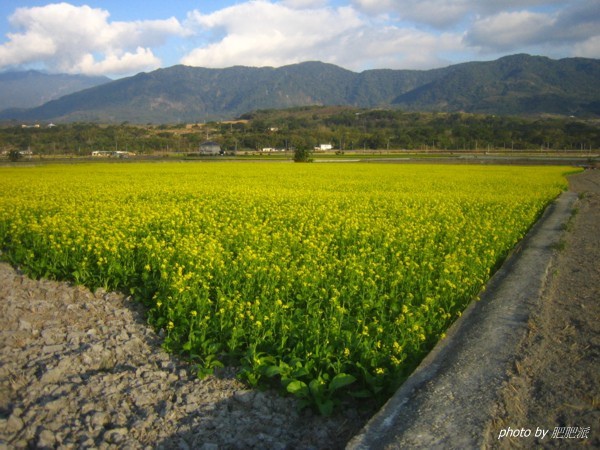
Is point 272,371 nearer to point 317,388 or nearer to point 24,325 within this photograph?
point 317,388

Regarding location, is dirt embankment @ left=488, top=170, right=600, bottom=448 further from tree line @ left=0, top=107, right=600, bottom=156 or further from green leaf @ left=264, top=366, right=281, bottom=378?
tree line @ left=0, top=107, right=600, bottom=156

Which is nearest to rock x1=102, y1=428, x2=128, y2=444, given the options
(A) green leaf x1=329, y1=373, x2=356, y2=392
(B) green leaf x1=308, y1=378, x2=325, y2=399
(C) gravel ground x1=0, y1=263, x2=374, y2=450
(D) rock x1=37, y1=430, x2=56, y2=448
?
(C) gravel ground x1=0, y1=263, x2=374, y2=450

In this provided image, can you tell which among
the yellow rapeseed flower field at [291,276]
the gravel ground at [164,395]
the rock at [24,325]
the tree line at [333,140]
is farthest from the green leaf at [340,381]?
the tree line at [333,140]

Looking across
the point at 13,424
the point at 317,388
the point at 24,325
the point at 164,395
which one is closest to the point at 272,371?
the point at 317,388

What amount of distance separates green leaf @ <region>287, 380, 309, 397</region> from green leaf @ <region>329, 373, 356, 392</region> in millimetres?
216

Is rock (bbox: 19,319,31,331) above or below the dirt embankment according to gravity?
above

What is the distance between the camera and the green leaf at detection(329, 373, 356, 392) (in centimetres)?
425

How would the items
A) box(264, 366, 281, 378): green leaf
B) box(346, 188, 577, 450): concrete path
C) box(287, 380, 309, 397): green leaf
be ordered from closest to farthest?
box(346, 188, 577, 450): concrete path → box(287, 380, 309, 397): green leaf → box(264, 366, 281, 378): green leaf

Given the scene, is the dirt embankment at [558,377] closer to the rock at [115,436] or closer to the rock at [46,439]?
the rock at [115,436]

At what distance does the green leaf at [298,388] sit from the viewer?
4.21m

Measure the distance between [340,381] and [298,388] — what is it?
363 mm

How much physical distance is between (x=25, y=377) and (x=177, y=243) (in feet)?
13.0

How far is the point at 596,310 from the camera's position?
6.37 meters

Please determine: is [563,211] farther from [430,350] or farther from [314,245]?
[430,350]
